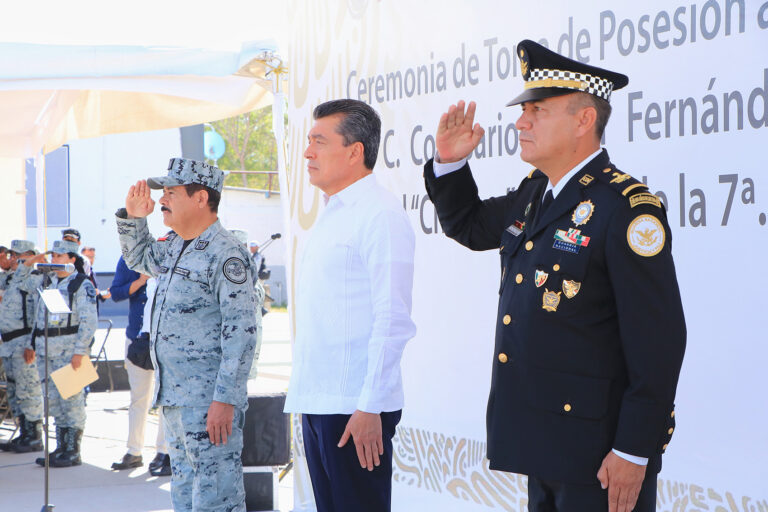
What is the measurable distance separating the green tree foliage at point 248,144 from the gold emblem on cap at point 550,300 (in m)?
44.4

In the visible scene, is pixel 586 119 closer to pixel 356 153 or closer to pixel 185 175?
pixel 356 153

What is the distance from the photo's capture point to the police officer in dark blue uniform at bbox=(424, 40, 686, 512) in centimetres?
185

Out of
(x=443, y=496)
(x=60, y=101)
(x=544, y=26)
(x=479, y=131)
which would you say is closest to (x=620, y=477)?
(x=479, y=131)

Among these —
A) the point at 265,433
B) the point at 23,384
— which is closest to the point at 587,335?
the point at 265,433

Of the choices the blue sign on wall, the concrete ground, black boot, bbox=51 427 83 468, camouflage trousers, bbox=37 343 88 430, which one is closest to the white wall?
the concrete ground

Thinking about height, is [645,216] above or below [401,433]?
above

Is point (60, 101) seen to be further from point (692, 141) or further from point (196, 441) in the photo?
point (692, 141)

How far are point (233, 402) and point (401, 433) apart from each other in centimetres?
123

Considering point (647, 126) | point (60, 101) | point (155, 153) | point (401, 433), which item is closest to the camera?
point (647, 126)

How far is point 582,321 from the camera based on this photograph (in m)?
1.94

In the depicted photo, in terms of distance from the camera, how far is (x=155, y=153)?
22.7 meters

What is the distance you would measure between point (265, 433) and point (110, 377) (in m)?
5.88

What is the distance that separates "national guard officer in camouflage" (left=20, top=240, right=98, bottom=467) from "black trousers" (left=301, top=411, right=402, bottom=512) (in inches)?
159

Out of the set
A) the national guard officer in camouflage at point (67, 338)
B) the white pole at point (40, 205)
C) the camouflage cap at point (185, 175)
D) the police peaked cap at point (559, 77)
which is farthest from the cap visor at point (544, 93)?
the white pole at point (40, 205)
